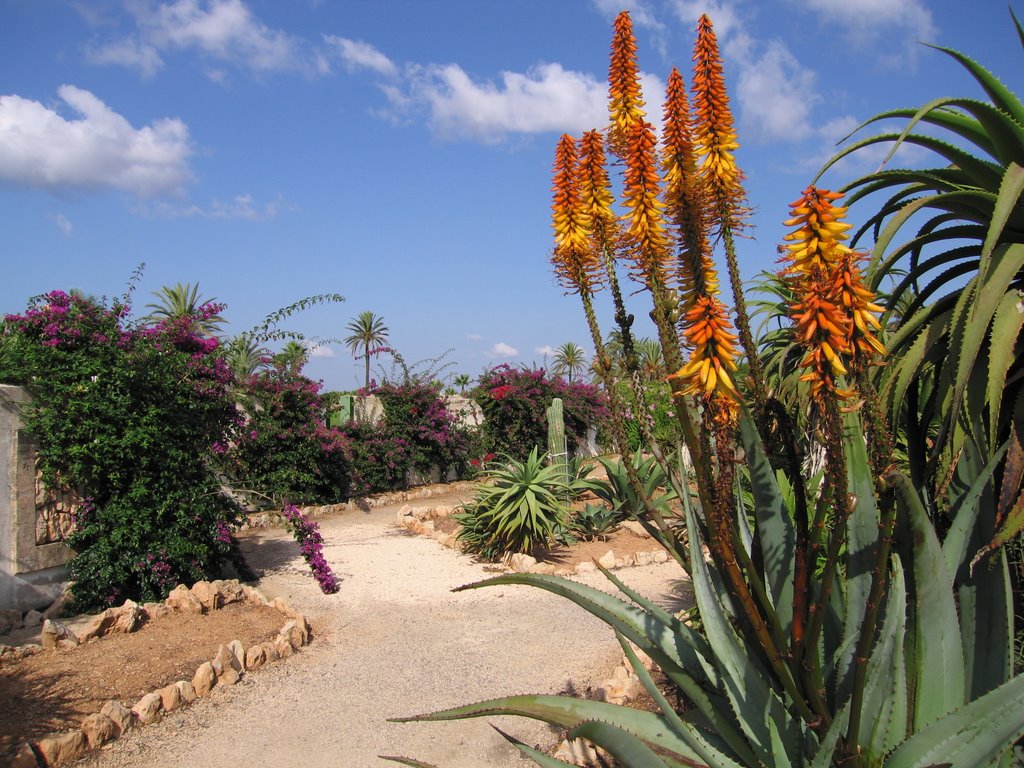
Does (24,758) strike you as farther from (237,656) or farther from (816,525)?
(816,525)

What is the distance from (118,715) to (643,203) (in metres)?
4.38

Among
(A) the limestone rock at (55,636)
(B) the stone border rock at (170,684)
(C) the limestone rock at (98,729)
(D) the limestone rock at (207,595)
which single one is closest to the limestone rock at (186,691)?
(B) the stone border rock at (170,684)

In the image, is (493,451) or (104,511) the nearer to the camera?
(104,511)

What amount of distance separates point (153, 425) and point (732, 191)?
6.29m

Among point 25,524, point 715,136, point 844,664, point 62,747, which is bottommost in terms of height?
point 62,747

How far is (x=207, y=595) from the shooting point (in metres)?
6.48

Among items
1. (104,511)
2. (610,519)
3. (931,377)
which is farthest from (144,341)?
(931,377)

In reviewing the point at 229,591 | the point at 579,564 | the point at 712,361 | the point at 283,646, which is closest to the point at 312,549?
the point at 229,591

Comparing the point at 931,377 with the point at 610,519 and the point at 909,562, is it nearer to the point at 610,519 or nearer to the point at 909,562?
the point at 909,562

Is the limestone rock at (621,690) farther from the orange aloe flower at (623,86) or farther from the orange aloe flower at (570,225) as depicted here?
the orange aloe flower at (623,86)

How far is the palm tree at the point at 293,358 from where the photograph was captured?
13039 millimetres

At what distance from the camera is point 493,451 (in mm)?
16766

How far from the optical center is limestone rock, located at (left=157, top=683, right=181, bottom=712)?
15.2ft

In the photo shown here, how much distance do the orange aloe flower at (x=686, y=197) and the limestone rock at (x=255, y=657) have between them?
480cm
